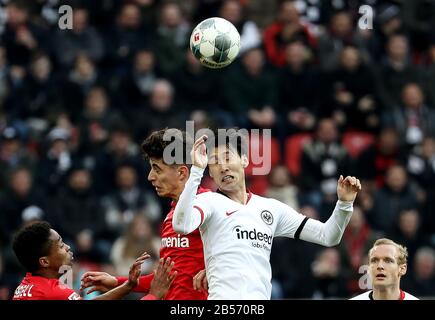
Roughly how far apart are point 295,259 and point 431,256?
187 cm

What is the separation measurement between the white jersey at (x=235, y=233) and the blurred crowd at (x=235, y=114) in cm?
588

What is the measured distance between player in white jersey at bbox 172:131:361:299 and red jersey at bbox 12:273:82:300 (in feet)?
3.69

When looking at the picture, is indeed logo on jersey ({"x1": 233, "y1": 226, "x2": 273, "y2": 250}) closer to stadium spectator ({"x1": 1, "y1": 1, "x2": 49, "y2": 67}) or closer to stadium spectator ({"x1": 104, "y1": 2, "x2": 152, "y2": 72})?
stadium spectator ({"x1": 104, "y1": 2, "x2": 152, "y2": 72})

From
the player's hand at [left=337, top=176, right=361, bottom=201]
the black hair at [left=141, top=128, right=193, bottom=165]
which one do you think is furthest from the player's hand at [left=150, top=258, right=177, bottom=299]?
the player's hand at [left=337, top=176, right=361, bottom=201]

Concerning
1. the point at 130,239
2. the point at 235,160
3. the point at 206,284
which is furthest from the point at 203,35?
the point at 130,239

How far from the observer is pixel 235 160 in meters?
8.77

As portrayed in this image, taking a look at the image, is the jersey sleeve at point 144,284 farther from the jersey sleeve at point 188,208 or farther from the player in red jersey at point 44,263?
the jersey sleeve at point 188,208

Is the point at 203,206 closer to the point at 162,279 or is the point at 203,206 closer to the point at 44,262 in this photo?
the point at 162,279

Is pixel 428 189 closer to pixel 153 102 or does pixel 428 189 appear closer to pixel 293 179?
pixel 293 179

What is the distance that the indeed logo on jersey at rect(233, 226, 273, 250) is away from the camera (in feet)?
28.0

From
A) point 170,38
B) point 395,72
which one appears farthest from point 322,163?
point 170,38

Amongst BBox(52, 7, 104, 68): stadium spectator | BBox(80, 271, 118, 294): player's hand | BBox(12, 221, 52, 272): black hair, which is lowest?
BBox(80, 271, 118, 294): player's hand

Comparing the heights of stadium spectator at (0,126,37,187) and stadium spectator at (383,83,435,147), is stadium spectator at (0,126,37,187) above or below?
below

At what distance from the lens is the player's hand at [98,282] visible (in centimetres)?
915
